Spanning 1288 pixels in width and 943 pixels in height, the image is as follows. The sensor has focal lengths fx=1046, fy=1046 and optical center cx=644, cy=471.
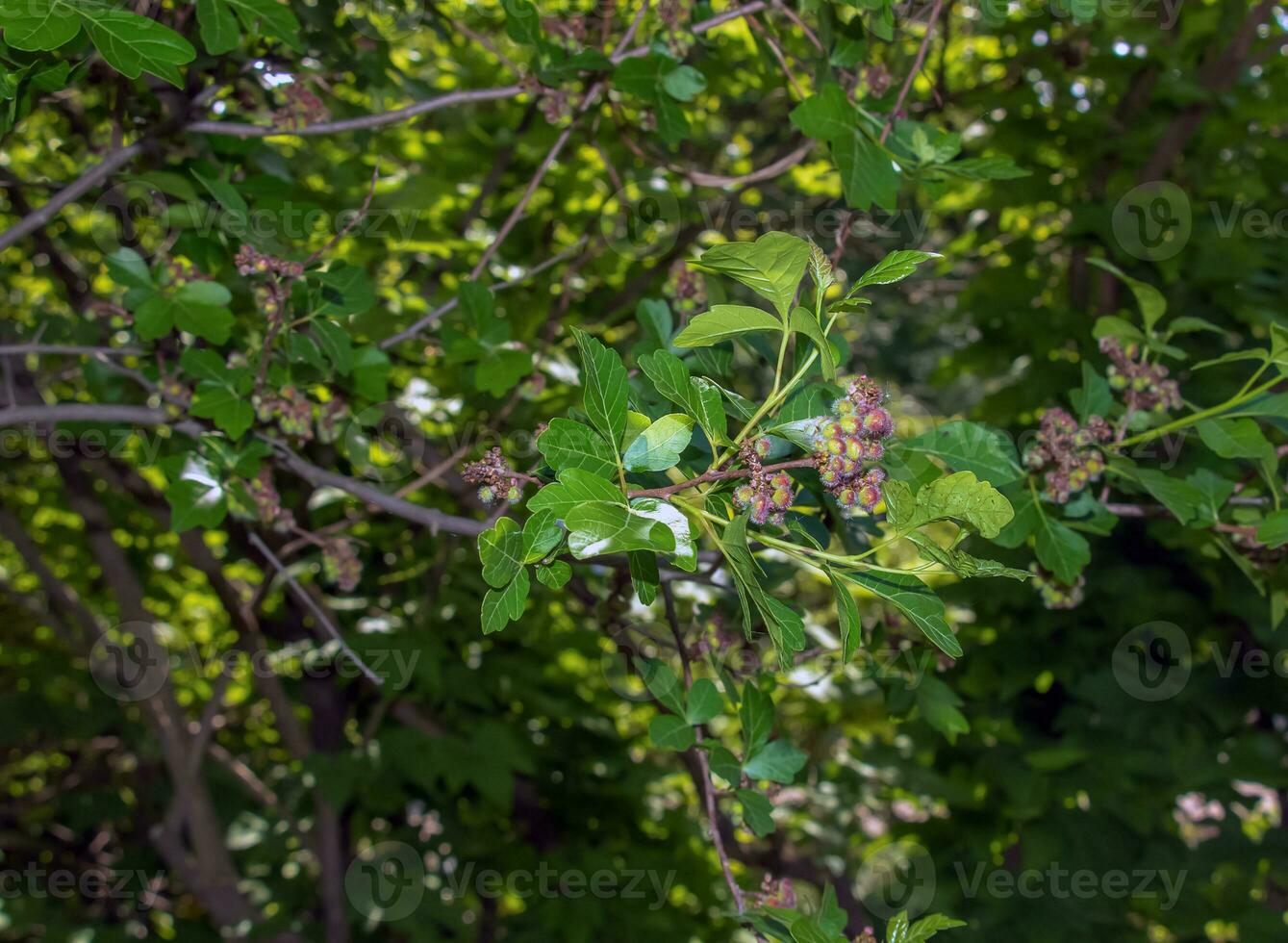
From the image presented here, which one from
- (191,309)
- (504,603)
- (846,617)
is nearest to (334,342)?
(191,309)

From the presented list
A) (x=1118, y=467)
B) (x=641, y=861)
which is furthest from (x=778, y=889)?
(x=641, y=861)

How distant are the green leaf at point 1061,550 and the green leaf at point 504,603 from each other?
26.5 inches

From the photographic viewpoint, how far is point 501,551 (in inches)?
36.7

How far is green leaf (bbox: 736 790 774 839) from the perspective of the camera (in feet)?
3.96

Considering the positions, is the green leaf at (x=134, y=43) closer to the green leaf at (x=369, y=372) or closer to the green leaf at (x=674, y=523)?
the green leaf at (x=369, y=372)

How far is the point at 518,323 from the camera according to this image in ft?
7.84

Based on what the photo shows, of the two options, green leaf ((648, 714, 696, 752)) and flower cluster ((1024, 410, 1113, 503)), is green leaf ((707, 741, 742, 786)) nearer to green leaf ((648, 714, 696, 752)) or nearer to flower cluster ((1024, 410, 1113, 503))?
green leaf ((648, 714, 696, 752))

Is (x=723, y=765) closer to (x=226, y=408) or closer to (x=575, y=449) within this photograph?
(x=575, y=449)

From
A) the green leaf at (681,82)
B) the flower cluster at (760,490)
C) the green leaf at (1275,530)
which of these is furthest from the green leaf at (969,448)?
the green leaf at (681,82)

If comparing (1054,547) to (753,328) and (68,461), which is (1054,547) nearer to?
(753,328)

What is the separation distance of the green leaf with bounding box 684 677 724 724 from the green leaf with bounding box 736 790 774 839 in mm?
95

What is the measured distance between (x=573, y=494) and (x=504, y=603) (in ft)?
0.59

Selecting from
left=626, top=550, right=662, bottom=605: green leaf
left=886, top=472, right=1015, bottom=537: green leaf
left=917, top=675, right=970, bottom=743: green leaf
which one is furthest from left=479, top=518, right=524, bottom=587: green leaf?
left=917, top=675, right=970, bottom=743: green leaf

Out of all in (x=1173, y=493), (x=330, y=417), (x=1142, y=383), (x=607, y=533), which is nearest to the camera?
(x=607, y=533)
